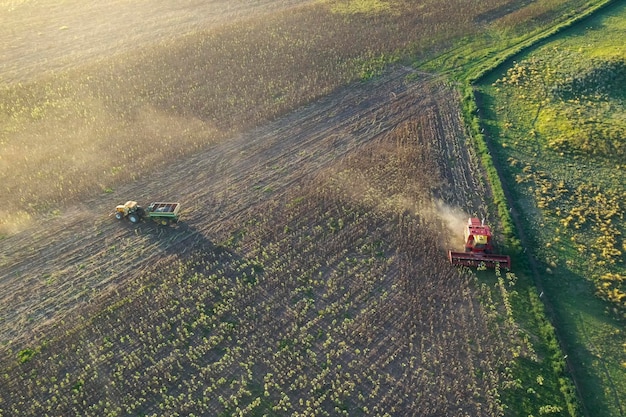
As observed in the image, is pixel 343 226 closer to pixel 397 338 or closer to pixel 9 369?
pixel 397 338

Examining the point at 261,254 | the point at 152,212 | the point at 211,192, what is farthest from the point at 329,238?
the point at 152,212

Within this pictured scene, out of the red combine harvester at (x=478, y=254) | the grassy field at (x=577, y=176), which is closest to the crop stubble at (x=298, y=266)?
the red combine harvester at (x=478, y=254)

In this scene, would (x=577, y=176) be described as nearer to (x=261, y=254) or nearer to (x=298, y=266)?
(x=298, y=266)

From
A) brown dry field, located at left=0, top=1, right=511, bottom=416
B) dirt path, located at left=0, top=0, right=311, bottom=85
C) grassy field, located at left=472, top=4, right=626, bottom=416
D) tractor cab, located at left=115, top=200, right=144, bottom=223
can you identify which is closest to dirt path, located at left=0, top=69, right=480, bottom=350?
brown dry field, located at left=0, top=1, right=511, bottom=416

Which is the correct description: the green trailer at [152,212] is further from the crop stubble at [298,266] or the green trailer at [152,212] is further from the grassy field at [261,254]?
the grassy field at [261,254]

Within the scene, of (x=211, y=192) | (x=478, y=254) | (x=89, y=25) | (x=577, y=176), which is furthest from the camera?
(x=89, y=25)
